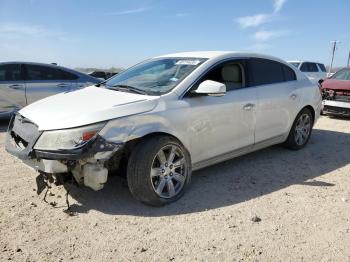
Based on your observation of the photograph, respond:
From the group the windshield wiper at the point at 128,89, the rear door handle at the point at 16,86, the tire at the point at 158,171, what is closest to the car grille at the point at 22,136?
the tire at the point at 158,171

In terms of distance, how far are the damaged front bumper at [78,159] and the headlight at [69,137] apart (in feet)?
0.13

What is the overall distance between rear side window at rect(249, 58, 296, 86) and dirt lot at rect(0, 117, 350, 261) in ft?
4.35

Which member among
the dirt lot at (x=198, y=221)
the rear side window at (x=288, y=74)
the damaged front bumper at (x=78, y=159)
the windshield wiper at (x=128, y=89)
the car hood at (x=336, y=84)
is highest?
the rear side window at (x=288, y=74)

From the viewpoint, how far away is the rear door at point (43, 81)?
28.2 ft

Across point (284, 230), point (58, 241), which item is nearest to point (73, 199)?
point (58, 241)

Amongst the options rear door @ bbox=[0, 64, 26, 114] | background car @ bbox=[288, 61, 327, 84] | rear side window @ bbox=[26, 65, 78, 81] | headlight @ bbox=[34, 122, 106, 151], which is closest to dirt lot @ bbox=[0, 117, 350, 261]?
headlight @ bbox=[34, 122, 106, 151]

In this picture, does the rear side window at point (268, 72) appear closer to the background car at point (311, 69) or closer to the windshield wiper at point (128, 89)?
the windshield wiper at point (128, 89)

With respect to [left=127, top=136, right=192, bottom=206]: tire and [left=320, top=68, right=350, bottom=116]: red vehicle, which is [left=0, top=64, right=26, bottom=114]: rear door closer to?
[left=127, top=136, right=192, bottom=206]: tire

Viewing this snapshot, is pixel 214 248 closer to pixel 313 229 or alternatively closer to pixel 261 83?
pixel 313 229

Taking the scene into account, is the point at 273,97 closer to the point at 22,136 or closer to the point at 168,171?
the point at 168,171

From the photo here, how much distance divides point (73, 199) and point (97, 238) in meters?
0.97

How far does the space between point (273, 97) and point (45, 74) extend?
5.77 metres

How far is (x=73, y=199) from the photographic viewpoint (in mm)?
4230

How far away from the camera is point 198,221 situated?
3734 millimetres
